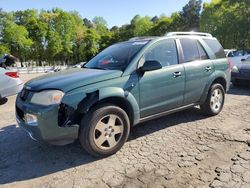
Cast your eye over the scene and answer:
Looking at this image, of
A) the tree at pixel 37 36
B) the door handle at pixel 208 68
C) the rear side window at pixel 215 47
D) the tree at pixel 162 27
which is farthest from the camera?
the tree at pixel 162 27

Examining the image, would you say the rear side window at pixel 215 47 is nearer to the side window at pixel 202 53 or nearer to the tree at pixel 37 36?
the side window at pixel 202 53

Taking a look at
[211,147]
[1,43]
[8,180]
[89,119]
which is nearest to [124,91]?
[89,119]

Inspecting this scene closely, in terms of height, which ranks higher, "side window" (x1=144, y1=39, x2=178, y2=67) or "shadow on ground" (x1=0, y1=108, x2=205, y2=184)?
"side window" (x1=144, y1=39, x2=178, y2=67)

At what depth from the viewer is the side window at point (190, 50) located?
4.96 meters

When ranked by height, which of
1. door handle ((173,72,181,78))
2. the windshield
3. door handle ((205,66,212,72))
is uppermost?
the windshield

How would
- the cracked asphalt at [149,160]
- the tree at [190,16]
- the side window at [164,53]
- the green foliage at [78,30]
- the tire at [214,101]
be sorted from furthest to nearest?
the tree at [190,16] → the green foliage at [78,30] → the tire at [214,101] → the side window at [164,53] → the cracked asphalt at [149,160]

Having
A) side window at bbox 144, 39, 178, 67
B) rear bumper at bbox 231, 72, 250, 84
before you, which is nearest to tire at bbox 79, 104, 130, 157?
side window at bbox 144, 39, 178, 67

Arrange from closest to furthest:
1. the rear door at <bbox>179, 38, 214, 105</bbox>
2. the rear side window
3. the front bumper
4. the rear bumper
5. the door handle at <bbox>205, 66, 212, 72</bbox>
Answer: the front bumper
the rear door at <bbox>179, 38, 214, 105</bbox>
the door handle at <bbox>205, 66, 212, 72</bbox>
the rear side window
the rear bumper

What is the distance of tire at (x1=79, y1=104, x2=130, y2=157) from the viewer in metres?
3.59

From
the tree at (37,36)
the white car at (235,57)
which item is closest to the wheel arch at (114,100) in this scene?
the white car at (235,57)

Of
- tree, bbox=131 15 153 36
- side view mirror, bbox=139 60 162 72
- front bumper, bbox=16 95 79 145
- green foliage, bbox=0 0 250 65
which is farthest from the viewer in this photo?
tree, bbox=131 15 153 36

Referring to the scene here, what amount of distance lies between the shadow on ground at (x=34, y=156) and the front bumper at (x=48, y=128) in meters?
0.40

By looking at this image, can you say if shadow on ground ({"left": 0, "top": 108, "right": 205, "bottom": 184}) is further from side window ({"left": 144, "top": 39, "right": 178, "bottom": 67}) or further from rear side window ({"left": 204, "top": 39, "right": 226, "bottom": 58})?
rear side window ({"left": 204, "top": 39, "right": 226, "bottom": 58})

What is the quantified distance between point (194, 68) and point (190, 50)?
0.40 meters
